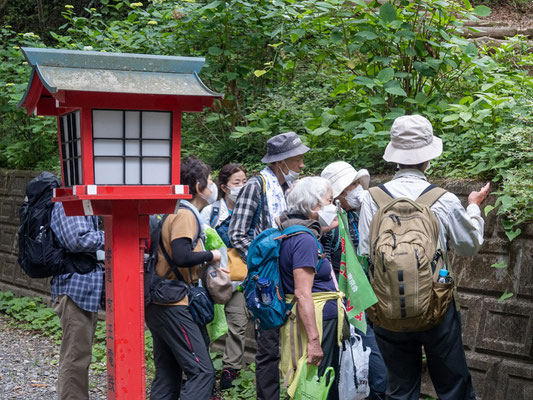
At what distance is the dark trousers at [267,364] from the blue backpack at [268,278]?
500 mm

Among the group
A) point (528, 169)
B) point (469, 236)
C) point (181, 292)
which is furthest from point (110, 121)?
point (528, 169)

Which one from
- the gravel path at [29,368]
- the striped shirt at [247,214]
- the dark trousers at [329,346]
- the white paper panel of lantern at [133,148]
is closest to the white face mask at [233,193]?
the striped shirt at [247,214]

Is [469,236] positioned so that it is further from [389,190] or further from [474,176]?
[474,176]

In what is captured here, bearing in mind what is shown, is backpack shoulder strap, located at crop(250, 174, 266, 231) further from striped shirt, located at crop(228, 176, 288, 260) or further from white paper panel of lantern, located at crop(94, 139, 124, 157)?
white paper panel of lantern, located at crop(94, 139, 124, 157)

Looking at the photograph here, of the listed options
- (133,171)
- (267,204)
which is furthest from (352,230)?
(133,171)

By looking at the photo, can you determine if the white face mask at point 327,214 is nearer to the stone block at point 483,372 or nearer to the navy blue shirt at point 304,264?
the navy blue shirt at point 304,264

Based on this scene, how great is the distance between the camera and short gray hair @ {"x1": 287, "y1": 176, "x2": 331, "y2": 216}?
4570 mm

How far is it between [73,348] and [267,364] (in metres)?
1.42

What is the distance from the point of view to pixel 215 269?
516 cm

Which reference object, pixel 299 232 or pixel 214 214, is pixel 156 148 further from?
pixel 214 214

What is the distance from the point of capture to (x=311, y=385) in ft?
14.2

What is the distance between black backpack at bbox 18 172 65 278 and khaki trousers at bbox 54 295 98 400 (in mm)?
278

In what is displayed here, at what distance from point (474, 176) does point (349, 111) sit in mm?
1742

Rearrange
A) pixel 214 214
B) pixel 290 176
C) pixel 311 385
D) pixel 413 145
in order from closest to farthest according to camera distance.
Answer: pixel 413 145
pixel 311 385
pixel 290 176
pixel 214 214
